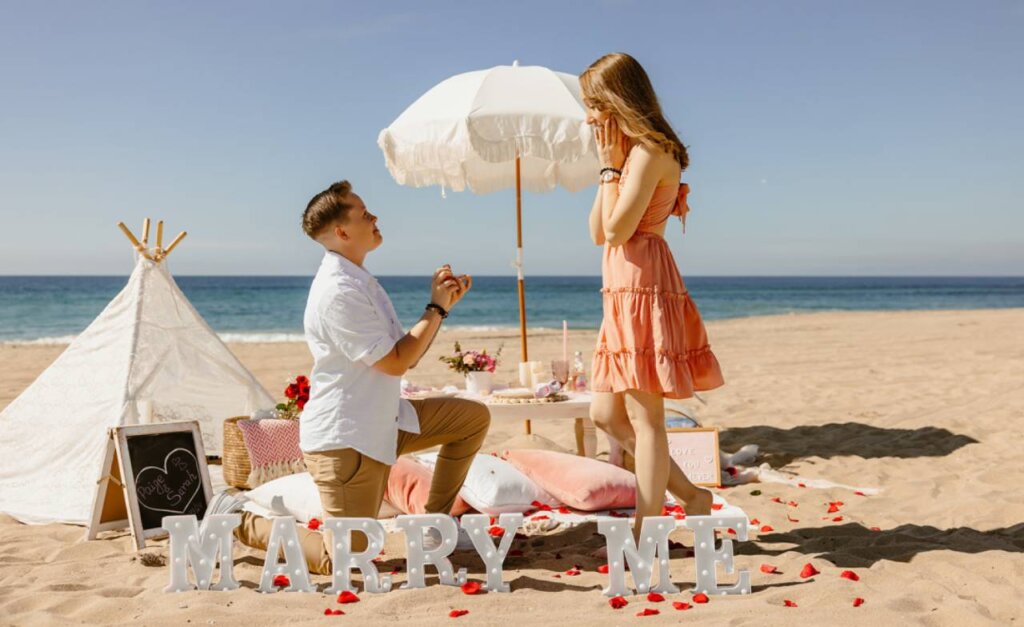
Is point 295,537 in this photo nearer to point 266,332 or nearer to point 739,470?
point 739,470

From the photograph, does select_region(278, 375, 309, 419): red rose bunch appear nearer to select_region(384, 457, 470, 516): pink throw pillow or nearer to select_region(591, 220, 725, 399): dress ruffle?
select_region(384, 457, 470, 516): pink throw pillow

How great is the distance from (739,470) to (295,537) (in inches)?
127

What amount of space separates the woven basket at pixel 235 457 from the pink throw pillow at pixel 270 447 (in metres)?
0.06

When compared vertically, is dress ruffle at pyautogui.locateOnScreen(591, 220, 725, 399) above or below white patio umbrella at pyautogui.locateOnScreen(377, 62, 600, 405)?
below

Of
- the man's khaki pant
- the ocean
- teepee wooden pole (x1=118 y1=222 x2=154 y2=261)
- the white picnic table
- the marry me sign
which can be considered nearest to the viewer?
the marry me sign

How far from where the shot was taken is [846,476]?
5.43 m

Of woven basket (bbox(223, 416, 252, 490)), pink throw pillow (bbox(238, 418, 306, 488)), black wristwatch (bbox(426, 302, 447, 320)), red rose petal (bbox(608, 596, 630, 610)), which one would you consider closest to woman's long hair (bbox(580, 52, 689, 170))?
black wristwatch (bbox(426, 302, 447, 320))

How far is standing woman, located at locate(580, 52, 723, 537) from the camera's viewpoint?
128 inches

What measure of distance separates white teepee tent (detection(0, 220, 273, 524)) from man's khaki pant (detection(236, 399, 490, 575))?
5.31 feet

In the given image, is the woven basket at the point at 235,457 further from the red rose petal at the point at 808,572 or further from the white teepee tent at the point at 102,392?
the red rose petal at the point at 808,572

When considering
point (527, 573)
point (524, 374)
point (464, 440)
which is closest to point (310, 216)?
point (464, 440)

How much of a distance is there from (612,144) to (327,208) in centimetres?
113

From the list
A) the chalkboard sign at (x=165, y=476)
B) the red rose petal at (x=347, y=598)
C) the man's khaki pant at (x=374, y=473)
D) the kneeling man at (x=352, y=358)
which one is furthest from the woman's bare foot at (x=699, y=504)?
the chalkboard sign at (x=165, y=476)

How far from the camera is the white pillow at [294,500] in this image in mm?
4230
